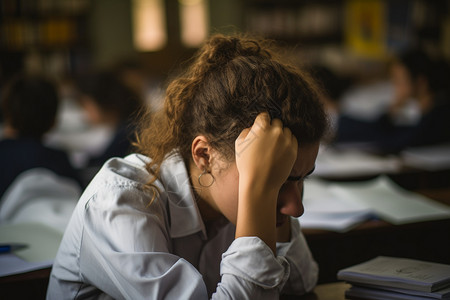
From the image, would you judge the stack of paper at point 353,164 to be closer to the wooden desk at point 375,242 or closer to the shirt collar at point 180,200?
the wooden desk at point 375,242

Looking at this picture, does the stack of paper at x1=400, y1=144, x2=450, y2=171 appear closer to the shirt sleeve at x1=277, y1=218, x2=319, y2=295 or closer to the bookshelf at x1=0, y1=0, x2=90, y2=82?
the shirt sleeve at x1=277, y1=218, x2=319, y2=295

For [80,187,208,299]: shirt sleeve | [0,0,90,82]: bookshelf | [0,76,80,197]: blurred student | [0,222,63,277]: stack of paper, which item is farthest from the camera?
[0,0,90,82]: bookshelf

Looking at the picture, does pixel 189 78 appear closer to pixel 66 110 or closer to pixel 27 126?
pixel 27 126

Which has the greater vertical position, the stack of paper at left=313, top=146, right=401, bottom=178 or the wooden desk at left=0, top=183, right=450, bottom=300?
the wooden desk at left=0, top=183, right=450, bottom=300

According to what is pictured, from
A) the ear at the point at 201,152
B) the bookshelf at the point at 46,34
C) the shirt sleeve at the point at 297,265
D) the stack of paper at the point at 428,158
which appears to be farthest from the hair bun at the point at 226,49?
the bookshelf at the point at 46,34

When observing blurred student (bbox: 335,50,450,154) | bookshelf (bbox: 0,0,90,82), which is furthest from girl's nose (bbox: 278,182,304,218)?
bookshelf (bbox: 0,0,90,82)

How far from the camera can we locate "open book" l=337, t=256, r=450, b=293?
843 mm

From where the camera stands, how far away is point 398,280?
33.8 inches

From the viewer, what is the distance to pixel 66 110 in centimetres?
488

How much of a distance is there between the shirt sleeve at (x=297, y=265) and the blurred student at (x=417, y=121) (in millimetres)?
1735

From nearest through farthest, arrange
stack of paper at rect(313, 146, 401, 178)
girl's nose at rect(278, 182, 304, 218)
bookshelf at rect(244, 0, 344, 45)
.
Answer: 1. girl's nose at rect(278, 182, 304, 218)
2. stack of paper at rect(313, 146, 401, 178)
3. bookshelf at rect(244, 0, 344, 45)

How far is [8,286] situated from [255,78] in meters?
0.66

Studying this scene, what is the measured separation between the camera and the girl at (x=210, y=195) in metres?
0.81

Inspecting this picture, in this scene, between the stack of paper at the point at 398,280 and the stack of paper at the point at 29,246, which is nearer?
→ the stack of paper at the point at 398,280
